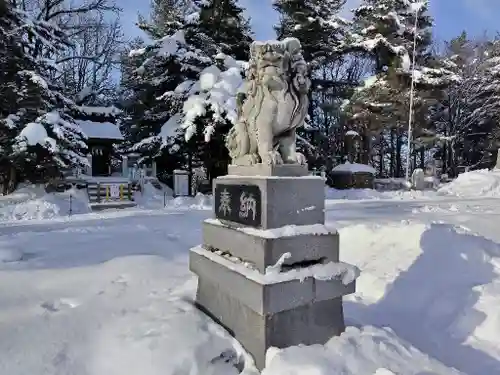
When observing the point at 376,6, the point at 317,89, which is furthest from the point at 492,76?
the point at 317,89

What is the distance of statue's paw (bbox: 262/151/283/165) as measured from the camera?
342 centimetres

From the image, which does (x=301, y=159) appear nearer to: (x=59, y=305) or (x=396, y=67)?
(x=59, y=305)

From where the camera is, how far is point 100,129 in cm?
2266

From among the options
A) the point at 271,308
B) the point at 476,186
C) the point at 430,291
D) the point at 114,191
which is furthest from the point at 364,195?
the point at 271,308

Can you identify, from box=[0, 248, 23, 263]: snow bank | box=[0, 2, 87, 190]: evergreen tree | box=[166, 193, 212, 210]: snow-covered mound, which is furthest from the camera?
box=[0, 2, 87, 190]: evergreen tree

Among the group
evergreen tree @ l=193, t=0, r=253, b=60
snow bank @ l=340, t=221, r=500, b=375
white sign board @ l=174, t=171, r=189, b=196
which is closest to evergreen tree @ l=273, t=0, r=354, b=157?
evergreen tree @ l=193, t=0, r=253, b=60

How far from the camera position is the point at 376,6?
24.1 metres

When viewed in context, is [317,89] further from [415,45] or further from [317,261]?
[317,261]

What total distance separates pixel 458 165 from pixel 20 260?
31.5 meters

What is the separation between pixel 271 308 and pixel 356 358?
807mm

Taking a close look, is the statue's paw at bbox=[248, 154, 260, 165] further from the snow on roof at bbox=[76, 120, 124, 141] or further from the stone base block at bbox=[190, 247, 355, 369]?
the snow on roof at bbox=[76, 120, 124, 141]

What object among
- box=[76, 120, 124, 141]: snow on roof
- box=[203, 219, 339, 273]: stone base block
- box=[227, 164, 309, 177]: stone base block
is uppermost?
box=[76, 120, 124, 141]: snow on roof

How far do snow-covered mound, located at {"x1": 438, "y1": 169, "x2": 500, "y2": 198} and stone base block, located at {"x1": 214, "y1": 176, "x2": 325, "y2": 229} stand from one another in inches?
685

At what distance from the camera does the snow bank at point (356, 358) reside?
9.36 feet
